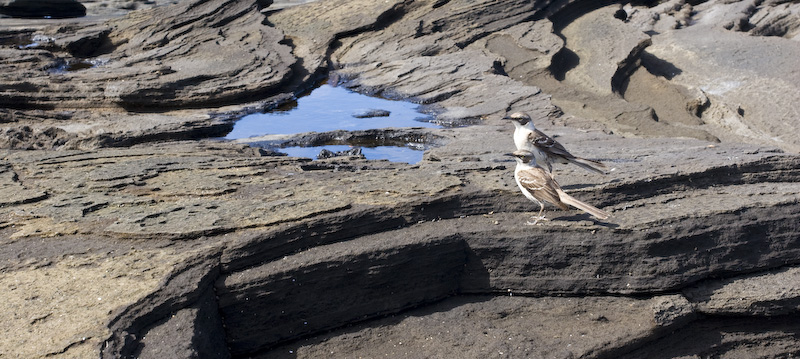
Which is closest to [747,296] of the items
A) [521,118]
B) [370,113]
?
[521,118]

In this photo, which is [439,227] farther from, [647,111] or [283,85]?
[283,85]

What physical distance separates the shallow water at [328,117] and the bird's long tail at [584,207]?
4.92 meters

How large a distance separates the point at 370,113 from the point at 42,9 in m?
9.60

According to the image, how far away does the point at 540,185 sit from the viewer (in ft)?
15.3

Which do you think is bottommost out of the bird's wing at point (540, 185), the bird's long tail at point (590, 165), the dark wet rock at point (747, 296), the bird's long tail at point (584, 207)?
the dark wet rock at point (747, 296)

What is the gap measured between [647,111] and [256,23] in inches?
312

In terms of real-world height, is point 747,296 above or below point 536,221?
below

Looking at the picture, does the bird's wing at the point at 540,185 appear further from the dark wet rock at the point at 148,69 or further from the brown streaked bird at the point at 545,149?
the dark wet rock at the point at 148,69

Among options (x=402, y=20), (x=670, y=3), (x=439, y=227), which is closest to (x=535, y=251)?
(x=439, y=227)

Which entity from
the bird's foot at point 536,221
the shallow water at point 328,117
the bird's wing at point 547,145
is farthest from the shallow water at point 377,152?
the bird's foot at point 536,221

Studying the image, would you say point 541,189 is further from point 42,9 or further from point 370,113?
point 42,9

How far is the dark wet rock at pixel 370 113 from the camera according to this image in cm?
1014

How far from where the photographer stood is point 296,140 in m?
8.62

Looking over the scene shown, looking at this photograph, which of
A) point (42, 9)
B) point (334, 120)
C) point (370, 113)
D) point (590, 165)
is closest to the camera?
point (590, 165)
